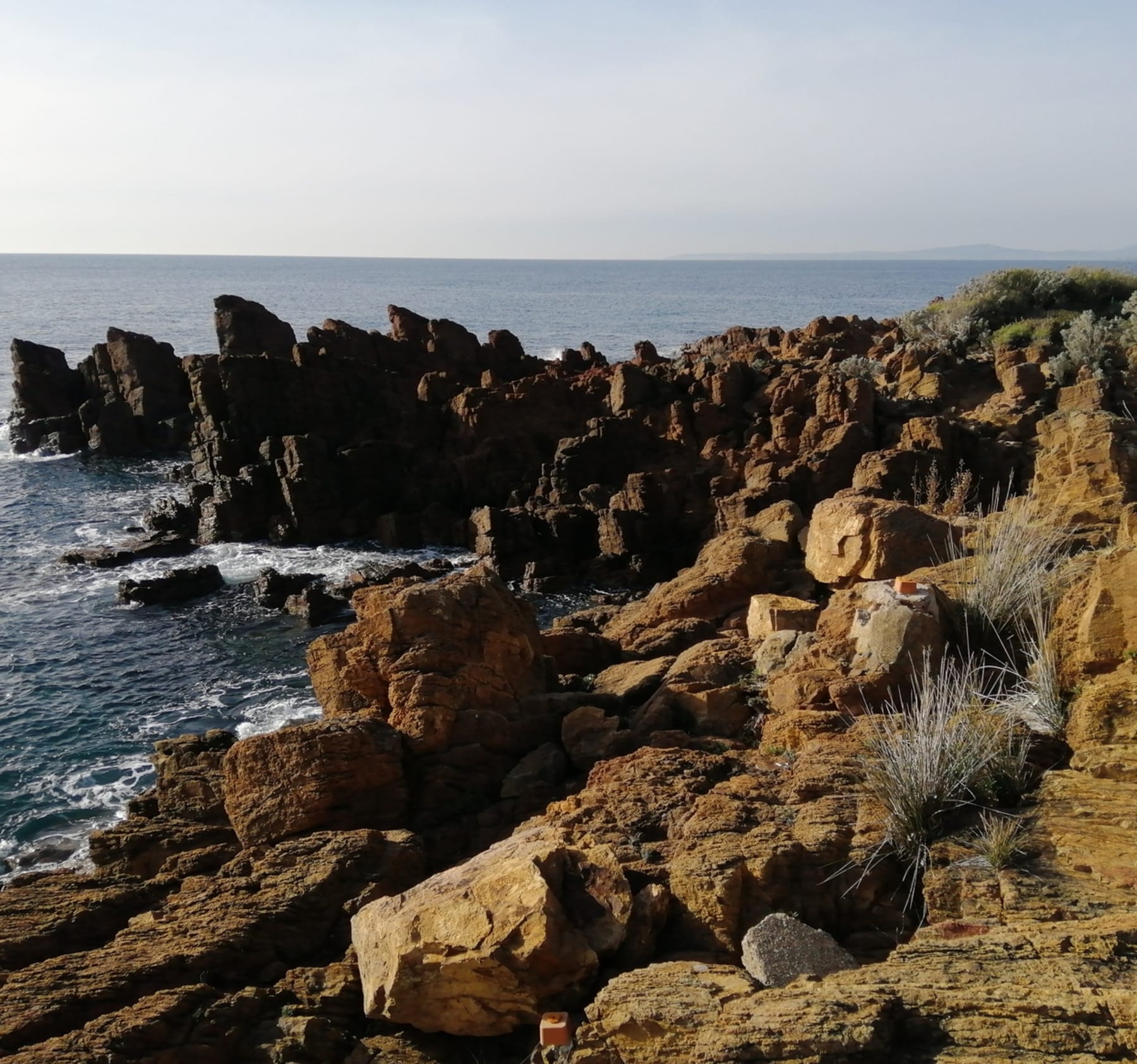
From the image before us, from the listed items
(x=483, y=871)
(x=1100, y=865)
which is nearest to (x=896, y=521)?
(x=1100, y=865)

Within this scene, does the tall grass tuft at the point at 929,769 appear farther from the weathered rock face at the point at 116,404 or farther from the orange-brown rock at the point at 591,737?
the weathered rock face at the point at 116,404

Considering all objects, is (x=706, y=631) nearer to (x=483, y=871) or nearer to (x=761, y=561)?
(x=761, y=561)

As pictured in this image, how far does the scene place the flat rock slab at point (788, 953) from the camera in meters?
6.48

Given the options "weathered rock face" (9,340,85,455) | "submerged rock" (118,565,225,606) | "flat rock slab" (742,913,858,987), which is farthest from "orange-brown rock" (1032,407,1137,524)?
"weathered rock face" (9,340,85,455)

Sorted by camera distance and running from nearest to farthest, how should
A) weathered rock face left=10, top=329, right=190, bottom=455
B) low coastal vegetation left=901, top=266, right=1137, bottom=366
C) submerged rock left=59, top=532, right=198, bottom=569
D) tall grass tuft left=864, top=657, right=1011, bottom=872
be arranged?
tall grass tuft left=864, top=657, right=1011, bottom=872 → submerged rock left=59, top=532, right=198, bottom=569 → low coastal vegetation left=901, top=266, right=1137, bottom=366 → weathered rock face left=10, top=329, right=190, bottom=455

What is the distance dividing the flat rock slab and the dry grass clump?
110 cm

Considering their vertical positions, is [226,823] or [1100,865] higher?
[1100,865]

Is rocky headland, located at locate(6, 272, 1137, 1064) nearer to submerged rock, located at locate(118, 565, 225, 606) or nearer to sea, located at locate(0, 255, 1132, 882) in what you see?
sea, located at locate(0, 255, 1132, 882)

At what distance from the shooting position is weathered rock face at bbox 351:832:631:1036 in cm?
709

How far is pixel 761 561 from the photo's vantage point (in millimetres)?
17094

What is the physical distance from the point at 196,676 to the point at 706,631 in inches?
469

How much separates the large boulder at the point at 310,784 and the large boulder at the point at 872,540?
7688 millimetres

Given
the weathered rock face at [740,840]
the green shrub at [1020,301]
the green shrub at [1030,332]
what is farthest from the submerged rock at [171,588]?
the green shrub at [1020,301]

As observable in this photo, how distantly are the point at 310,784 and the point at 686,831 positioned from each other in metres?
4.36
